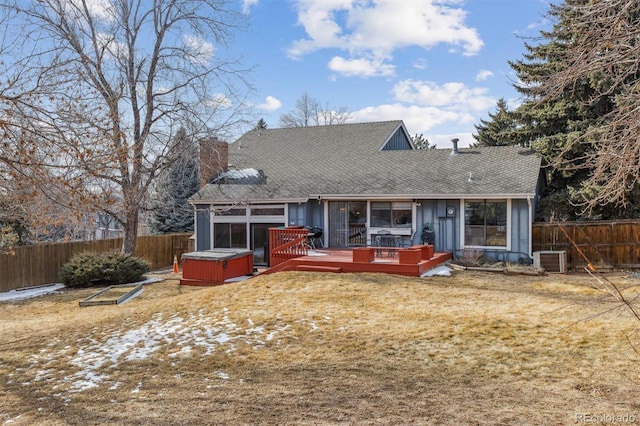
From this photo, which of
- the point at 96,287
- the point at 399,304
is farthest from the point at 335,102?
the point at 399,304

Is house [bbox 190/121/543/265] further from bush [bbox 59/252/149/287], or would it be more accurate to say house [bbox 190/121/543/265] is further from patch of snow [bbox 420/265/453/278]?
bush [bbox 59/252/149/287]

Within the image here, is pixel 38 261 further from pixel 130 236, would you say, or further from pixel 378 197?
pixel 378 197

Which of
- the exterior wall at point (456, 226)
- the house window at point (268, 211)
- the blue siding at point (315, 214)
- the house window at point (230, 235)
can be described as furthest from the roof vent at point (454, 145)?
the house window at point (230, 235)

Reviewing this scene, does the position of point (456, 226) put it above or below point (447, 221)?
below

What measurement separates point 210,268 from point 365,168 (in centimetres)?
742

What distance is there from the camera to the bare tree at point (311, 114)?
150ft

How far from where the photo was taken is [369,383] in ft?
17.3

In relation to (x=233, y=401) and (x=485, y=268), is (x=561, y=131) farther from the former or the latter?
(x=233, y=401)

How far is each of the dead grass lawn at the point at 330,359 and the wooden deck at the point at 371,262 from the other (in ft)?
5.73

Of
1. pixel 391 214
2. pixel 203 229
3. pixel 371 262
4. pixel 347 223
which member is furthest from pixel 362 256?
pixel 203 229

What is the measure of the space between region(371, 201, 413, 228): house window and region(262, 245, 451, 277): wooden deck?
6.63ft

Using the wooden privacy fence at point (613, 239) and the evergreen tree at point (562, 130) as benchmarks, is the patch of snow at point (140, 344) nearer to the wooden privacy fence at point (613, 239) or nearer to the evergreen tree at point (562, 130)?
the wooden privacy fence at point (613, 239)

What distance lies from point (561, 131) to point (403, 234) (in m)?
8.34

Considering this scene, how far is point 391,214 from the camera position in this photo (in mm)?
16266
